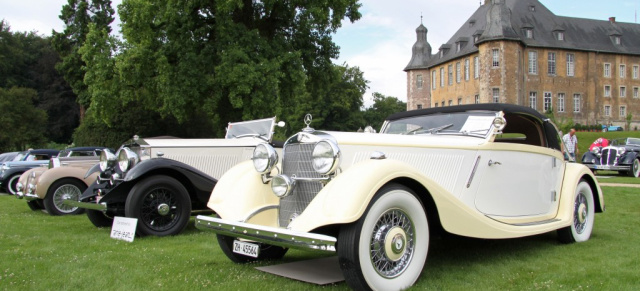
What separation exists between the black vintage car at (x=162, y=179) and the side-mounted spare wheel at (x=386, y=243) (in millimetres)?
4027

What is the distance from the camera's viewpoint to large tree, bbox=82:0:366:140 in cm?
2042

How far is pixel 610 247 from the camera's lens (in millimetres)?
5508

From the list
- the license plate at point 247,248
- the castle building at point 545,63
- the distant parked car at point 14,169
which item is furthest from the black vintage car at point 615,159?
the castle building at point 545,63

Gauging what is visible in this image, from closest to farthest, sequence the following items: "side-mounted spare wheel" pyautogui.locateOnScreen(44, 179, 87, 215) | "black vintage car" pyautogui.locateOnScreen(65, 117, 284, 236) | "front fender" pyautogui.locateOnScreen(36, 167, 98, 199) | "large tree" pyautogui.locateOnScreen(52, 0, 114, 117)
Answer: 1. "black vintage car" pyautogui.locateOnScreen(65, 117, 284, 236)
2. "front fender" pyautogui.locateOnScreen(36, 167, 98, 199)
3. "side-mounted spare wheel" pyautogui.locateOnScreen(44, 179, 87, 215)
4. "large tree" pyautogui.locateOnScreen(52, 0, 114, 117)

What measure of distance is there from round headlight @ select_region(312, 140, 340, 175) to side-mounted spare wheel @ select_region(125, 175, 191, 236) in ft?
11.9

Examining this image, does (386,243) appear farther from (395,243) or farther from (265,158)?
(265,158)

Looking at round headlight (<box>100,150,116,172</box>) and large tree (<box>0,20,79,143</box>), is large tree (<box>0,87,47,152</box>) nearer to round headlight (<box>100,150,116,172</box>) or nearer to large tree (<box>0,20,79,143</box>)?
large tree (<box>0,20,79,143</box>)

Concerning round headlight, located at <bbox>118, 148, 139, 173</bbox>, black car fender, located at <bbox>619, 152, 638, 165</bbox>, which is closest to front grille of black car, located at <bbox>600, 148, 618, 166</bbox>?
black car fender, located at <bbox>619, 152, 638, 165</bbox>

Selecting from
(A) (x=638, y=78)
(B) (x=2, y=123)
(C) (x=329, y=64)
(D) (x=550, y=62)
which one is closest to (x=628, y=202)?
(C) (x=329, y=64)

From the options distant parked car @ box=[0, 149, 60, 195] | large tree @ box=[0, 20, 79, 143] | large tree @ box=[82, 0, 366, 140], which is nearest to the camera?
distant parked car @ box=[0, 149, 60, 195]

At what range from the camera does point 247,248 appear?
13.6 ft

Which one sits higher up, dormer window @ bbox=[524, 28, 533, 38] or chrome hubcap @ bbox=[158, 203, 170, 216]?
dormer window @ bbox=[524, 28, 533, 38]

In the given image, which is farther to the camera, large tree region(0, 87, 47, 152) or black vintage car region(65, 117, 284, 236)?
large tree region(0, 87, 47, 152)

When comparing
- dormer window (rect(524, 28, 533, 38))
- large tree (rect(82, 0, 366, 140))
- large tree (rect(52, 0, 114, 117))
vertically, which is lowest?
large tree (rect(82, 0, 366, 140))
